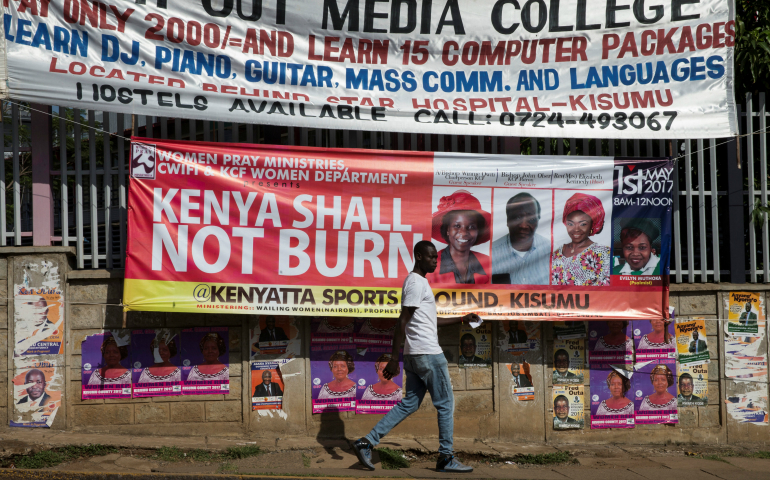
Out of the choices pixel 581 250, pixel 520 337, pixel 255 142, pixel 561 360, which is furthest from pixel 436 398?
pixel 255 142

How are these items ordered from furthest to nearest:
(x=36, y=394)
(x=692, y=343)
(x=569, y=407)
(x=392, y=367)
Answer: (x=692, y=343)
(x=569, y=407)
(x=36, y=394)
(x=392, y=367)

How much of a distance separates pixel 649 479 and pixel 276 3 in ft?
16.3

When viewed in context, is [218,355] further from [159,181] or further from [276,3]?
[276,3]

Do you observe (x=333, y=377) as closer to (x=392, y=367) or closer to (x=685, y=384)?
(x=392, y=367)

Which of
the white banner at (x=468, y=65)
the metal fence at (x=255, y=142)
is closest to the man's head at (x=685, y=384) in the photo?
the metal fence at (x=255, y=142)

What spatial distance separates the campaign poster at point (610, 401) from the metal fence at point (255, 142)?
1129 millimetres

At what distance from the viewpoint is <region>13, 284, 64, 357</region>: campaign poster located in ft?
19.0

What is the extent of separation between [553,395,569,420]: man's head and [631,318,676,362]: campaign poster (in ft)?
2.63

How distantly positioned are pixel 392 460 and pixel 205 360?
1.92 metres

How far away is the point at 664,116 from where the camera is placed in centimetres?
595

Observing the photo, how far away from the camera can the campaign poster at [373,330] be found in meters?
6.02

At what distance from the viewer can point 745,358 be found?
6242 millimetres

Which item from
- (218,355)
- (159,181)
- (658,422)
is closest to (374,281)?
(218,355)

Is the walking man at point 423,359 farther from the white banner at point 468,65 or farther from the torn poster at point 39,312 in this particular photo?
the torn poster at point 39,312
